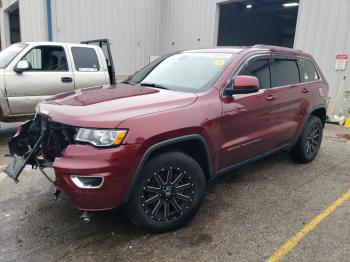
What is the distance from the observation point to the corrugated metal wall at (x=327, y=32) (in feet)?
30.0

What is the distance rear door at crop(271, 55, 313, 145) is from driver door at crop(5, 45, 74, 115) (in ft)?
13.4

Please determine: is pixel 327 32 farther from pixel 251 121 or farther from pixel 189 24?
pixel 251 121

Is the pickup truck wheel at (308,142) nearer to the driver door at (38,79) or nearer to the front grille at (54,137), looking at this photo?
the front grille at (54,137)

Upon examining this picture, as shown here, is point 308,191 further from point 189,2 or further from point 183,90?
point 189,2

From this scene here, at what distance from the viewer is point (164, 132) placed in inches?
108

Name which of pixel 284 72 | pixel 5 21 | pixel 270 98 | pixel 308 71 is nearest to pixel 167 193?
pixel 270 98

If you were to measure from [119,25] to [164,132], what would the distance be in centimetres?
1229

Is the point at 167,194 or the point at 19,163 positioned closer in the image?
the point at 167,194

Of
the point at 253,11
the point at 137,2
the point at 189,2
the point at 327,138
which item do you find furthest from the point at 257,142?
the point at 253,11

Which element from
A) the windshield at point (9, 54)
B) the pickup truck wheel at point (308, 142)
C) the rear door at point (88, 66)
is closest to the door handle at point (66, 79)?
the rear door at point (88, 66)

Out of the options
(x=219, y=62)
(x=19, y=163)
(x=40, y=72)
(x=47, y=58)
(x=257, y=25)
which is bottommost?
(x=19, y=163)

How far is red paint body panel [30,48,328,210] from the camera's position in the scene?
8.29 feet

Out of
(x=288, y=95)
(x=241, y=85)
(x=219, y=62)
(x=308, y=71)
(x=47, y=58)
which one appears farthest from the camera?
(x=47, y=58)

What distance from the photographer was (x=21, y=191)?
3.92 meters
